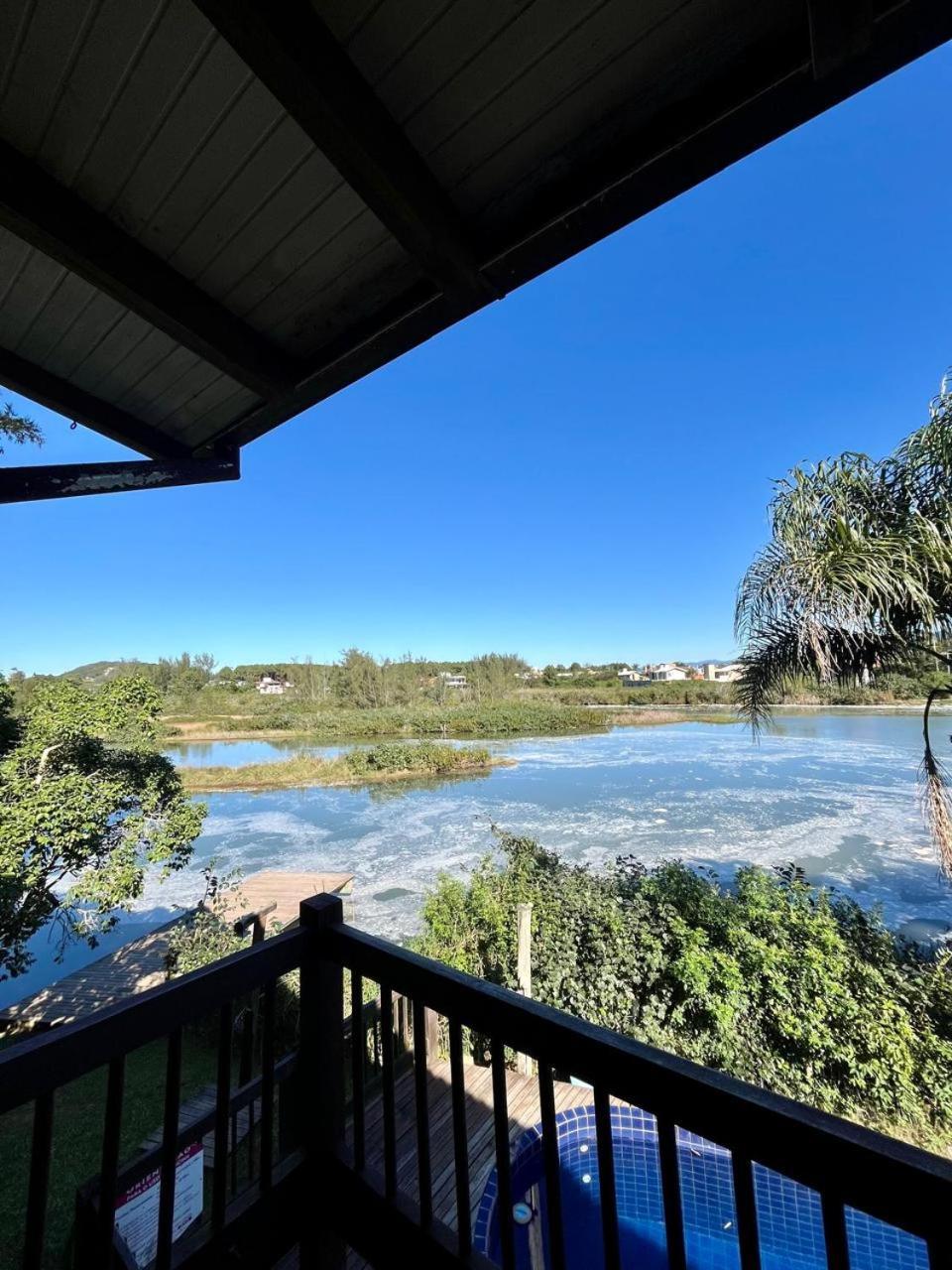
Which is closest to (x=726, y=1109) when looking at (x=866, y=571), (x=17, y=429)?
(x=866, y=571)

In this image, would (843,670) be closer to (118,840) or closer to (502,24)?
(502,24)

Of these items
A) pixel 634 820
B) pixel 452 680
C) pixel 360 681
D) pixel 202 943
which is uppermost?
pixel 360 681

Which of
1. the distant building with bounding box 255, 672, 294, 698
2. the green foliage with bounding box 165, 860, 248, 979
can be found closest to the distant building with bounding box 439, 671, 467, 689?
the distant building with bounding box 255, 672, 294, 698

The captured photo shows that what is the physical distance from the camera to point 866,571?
3.74 meters

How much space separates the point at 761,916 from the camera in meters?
3.85

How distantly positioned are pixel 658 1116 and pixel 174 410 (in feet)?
5.57

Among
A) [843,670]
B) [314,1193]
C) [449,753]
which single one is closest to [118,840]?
[314,1193]

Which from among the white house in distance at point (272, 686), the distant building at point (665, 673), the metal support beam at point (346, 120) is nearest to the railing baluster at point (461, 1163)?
the metal support beam at point (346, 120)

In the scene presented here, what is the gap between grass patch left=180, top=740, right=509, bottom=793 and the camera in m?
15.2

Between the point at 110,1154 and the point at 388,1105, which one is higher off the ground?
the point at 110,1154

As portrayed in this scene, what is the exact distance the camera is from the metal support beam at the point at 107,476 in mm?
1138

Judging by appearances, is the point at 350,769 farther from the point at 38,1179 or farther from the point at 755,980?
the point at 38,1179

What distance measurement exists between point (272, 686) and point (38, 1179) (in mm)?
31226

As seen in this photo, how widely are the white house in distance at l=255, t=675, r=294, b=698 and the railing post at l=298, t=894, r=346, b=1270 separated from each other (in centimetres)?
2789
